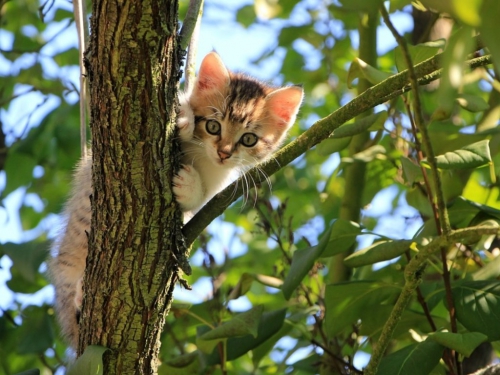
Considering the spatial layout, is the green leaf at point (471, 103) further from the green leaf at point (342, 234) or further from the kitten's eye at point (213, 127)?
the kitten's eye at point (213, 127)

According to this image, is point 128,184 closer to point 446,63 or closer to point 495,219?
point 446,63

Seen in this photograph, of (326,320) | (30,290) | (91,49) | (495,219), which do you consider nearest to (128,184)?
(91,49)

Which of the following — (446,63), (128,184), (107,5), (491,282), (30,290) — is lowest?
(30,290)

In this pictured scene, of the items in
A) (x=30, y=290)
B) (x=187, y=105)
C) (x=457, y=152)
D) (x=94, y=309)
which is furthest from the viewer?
→ (x=30, y=290)

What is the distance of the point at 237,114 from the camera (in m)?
3.14

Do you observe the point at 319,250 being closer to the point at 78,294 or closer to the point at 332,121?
the point at 332,121

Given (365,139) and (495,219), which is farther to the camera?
(365,139)

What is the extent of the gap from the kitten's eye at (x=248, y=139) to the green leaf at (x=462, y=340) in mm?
1440

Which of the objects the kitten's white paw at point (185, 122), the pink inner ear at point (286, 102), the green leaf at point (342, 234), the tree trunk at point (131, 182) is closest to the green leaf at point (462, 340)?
the green leaf at point (342, 234)

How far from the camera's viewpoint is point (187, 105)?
283 cm

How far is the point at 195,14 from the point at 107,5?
60 cm

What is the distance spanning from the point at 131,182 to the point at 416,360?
104cm

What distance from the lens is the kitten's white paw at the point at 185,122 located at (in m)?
2.59

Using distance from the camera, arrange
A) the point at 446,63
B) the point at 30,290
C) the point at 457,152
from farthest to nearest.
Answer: the point at 30,290
the point at 457,152
the point at 446,63
